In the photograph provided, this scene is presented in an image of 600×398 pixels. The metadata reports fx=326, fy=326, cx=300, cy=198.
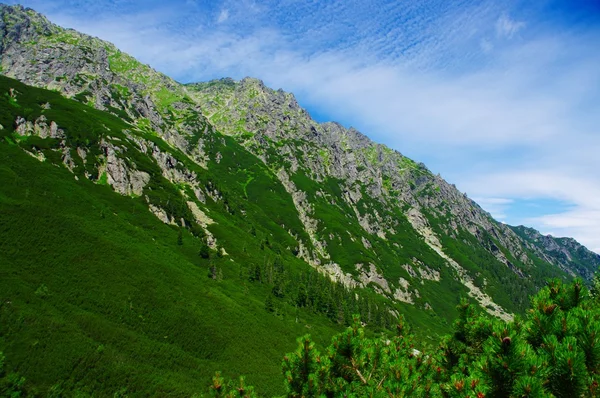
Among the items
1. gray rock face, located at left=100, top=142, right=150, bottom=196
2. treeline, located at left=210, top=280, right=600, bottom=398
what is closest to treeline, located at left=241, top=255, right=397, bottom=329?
gray rock face, located at left=100, top=142, right=150, bottom=196

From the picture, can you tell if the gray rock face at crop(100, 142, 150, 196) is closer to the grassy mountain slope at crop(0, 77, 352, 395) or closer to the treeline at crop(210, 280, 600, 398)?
the grassy mountain slope at crop(0, 77, 352, 395)

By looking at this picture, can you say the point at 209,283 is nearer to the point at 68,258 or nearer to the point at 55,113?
the point at 68,258

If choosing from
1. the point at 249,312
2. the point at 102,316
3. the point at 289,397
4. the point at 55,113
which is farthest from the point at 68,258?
the point at 55,113

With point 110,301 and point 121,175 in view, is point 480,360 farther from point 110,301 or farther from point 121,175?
point 121,175

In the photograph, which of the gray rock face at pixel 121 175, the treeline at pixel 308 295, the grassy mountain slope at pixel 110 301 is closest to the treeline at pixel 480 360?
the grassy mountain slope at pixel 110 301

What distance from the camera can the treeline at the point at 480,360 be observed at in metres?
5.16

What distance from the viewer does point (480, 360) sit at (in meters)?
5.71

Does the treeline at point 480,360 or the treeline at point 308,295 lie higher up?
the treeline at point 480,360

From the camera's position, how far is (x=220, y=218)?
183 metres

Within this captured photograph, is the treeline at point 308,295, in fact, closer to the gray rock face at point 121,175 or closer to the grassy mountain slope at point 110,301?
the grassy mountain slope at point 110,301

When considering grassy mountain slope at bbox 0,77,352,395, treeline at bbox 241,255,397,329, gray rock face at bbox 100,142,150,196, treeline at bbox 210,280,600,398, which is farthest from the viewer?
gray rock face at bbox 100,142,150,196

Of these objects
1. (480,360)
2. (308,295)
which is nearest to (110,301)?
(480,360)

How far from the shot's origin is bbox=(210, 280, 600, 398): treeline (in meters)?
5.16

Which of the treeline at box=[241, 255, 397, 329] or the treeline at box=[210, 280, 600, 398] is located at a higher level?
the treeline at box=[210, 280, 600, 398]
